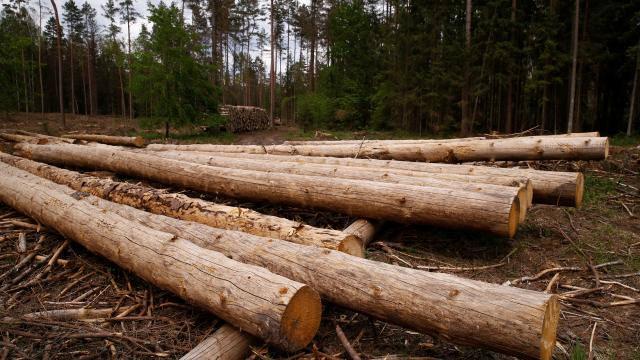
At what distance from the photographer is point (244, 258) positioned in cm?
325

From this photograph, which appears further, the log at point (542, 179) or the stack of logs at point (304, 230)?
the log at point (542, 179)

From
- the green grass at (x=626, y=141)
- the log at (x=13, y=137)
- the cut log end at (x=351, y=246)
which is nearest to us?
the cut log end at (x=351, y=246)

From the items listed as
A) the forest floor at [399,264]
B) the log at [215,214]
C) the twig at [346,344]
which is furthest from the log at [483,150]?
the twig at [346,344]

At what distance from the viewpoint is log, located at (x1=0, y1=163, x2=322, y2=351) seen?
94.7 inches

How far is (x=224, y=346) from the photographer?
2488 millimetres

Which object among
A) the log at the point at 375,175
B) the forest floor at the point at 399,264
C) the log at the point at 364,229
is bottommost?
the forest floor at the point at 399,264

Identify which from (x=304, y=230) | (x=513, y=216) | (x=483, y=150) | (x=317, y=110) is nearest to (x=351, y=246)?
(x=304, y=230)

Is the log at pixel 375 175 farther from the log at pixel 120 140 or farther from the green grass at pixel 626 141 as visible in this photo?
the green grass at pixel 626 141

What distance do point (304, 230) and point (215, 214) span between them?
4.23 ft

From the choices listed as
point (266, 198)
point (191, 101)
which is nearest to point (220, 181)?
point (266, 198)

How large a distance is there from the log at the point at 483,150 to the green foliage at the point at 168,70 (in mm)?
11228

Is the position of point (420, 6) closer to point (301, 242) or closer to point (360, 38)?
point (360, 38)

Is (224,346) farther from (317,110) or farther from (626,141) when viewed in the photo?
(317,110)

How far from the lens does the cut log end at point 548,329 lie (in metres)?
2.07
